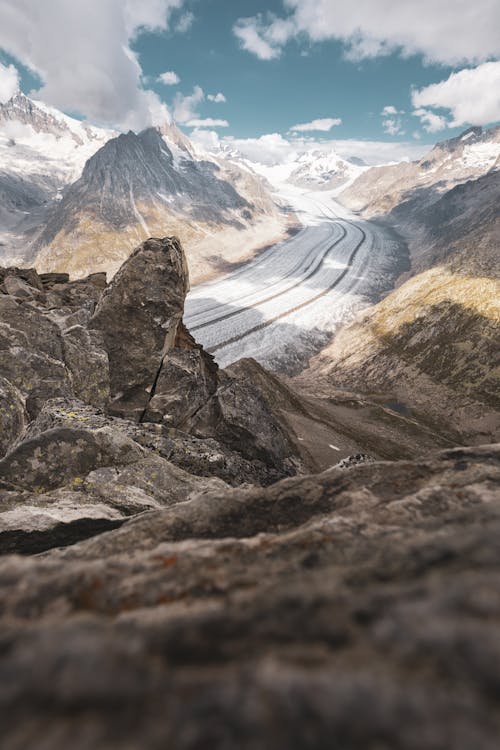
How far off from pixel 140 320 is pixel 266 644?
19.3m

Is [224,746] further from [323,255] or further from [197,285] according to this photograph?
[323,255]

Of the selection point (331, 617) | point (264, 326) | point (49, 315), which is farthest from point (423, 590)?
point (264, 326)

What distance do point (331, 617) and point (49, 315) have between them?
19.2m

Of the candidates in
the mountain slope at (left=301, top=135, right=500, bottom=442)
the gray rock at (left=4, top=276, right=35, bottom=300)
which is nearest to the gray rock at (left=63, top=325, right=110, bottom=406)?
the gray rock at (left=4, top=276, right=35, bottom=300)

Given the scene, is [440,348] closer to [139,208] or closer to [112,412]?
[112,412]

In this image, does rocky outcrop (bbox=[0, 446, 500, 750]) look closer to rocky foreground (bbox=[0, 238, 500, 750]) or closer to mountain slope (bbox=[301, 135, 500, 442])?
rocky foreground (bbox=[0, 238, 500, 750])

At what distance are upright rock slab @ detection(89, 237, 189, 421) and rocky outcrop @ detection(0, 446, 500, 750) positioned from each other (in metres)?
15.9

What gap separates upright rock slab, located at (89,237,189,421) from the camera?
63.2ft

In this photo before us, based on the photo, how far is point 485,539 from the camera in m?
3.05

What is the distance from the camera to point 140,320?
20.2 m

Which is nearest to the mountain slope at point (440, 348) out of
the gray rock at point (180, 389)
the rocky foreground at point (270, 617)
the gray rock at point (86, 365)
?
the gray rock at point (180, 389)

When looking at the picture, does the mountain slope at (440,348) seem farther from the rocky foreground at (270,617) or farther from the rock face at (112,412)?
the rocky foreground at (270,617)

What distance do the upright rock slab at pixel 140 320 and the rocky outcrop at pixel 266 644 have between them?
52.2 ft

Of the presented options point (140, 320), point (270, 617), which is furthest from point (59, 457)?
point (140, 320)
